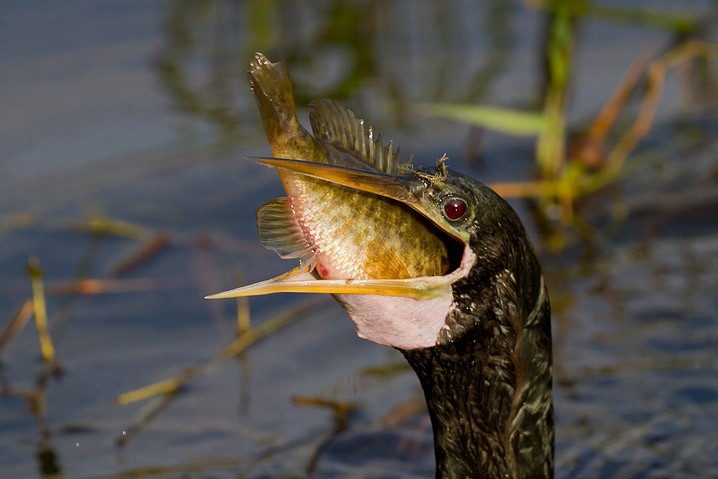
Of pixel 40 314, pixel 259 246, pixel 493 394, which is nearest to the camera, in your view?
pixel 493 394

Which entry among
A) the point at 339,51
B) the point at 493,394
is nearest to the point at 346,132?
the point at 493,394

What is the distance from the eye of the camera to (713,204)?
5578 millimetres

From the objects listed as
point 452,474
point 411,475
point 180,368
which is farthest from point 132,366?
point 452,474

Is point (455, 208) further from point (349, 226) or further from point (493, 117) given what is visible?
point (493, 117)

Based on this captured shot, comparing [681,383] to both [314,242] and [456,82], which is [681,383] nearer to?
[314,242]

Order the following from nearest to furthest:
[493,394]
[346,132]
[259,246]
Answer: [346,132]
[493,394]
[259,246]

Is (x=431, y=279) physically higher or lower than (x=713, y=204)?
lower

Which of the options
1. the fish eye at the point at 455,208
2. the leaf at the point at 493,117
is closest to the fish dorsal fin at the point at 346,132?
the fish eye at the point at 455,208

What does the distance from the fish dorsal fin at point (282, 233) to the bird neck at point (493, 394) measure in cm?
36

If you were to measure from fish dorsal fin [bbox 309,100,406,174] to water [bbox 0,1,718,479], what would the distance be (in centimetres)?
146

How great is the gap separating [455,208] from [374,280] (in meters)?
0.22

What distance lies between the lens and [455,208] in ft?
8.12

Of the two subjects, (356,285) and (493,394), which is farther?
(493,394)

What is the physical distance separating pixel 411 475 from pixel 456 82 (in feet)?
11.4
